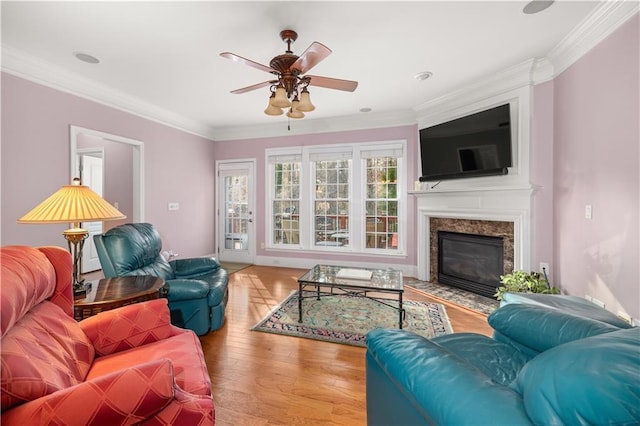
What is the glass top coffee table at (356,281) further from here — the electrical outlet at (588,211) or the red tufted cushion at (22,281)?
the red tufted cushion at (22,281)

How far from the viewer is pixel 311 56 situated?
2.05 meters

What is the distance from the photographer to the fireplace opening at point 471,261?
142 inches

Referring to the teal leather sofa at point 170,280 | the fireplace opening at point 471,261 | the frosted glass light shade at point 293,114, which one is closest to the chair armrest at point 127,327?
the teal leather sofa at point 170,280

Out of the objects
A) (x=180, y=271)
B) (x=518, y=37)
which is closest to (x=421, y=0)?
(x=518, y=37)

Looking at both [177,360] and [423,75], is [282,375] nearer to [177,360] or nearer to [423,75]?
[177,360]

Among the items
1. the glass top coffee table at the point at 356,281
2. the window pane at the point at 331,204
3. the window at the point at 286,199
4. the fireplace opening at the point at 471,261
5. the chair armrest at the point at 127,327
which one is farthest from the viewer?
the window at the point at 286,199

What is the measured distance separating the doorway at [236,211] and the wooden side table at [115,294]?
11.2 feet

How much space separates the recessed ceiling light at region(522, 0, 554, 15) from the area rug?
2.74 metres

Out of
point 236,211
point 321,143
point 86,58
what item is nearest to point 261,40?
point 86,58

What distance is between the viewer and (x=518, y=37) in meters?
2.54

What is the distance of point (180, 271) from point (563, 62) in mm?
4464

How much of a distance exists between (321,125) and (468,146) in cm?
248

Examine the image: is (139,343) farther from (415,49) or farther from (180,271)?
(415,49)

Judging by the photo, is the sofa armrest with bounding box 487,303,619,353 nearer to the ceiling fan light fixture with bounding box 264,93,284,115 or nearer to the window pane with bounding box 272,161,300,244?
the ceiling fan light fixture with bounding box 264,93,284,115
